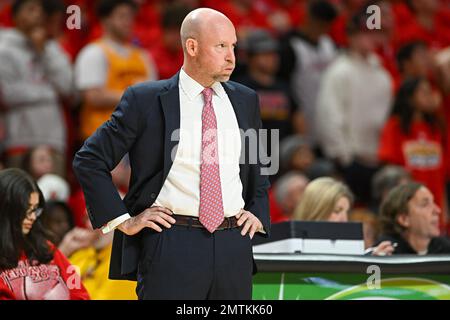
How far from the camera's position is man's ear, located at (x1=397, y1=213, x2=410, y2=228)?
231 inches

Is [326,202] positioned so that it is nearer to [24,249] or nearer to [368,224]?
[368,224]

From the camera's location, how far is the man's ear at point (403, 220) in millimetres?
5855

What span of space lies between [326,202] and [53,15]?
3135 mm

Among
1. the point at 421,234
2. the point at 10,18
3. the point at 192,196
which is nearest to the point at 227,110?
the point at 192,196

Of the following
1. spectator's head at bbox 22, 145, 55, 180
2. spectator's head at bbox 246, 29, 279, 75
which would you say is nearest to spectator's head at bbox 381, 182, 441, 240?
spectator's head at bbox 22, 145, 55, 180

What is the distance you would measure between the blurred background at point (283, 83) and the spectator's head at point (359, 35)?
0.01 m

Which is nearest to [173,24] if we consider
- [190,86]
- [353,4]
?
[353,4]

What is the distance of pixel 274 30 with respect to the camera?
9555 millimetres

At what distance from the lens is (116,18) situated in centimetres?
795

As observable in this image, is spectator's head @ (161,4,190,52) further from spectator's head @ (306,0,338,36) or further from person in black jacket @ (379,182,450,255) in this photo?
person in black jacket @ (379,182,450,255)

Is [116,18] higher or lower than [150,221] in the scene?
higher

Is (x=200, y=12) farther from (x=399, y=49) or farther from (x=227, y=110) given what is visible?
(x=399, y=49)

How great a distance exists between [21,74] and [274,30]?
2655 mm

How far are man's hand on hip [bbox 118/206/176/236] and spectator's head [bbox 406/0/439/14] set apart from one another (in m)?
6.77
